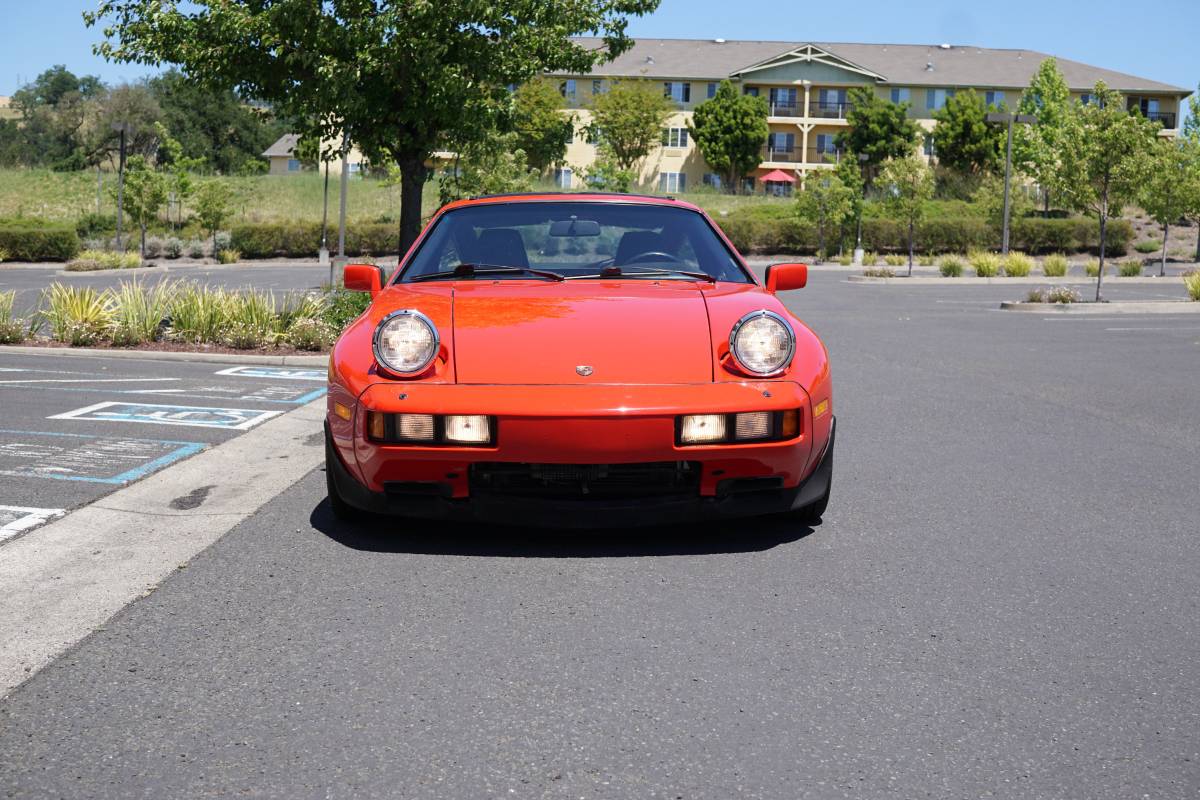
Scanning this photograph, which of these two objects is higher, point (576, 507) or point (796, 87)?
point (796, 87)

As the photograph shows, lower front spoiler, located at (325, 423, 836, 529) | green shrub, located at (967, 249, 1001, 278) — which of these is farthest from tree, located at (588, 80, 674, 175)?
lower front spoiler, located at (325, 423, 836, 529)

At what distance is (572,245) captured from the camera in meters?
6.33

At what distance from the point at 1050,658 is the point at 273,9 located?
14477mm

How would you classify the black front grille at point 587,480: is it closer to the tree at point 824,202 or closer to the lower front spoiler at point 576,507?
the lower front spoiler at point 576,507

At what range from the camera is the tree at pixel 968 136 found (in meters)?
77.6

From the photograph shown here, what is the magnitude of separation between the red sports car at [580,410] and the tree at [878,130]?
75.1 metres

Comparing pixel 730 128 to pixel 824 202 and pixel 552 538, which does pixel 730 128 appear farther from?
pixel 552 538

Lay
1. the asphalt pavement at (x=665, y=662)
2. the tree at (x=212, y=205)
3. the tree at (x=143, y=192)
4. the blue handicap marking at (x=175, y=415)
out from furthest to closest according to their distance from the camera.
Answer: the tree at (x=212, y=205), the tree at (x=143, y=192), the blue handicap marking at (x=175, y=415), the asphalt pavement at (x=665, y=662)

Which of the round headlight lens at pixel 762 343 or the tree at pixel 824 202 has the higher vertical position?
the tree at pixel 824 202

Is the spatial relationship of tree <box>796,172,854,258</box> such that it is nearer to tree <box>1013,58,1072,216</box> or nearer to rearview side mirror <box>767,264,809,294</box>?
tree <box>1013,58,1072,216</box>

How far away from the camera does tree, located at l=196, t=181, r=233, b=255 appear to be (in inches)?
2039

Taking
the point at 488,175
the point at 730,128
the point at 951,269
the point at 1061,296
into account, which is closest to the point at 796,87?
the point at 730,128

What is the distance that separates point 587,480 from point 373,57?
41.8 ft

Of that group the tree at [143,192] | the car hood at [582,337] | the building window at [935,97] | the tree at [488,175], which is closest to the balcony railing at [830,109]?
the building window at [935,97]
